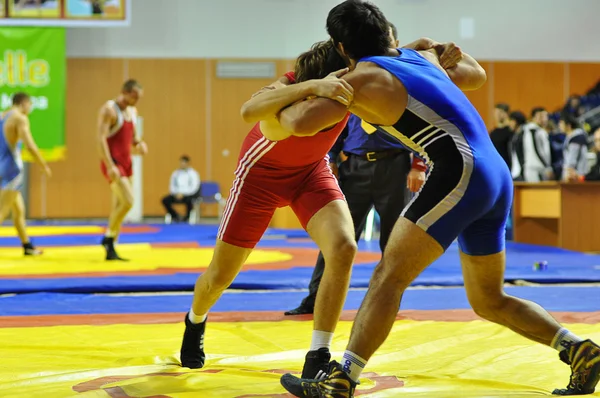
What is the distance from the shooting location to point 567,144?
9.91 metres

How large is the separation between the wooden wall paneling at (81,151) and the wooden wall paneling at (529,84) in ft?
26.8

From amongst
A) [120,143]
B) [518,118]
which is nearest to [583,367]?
[120,143]

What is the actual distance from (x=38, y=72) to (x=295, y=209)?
13.7 metres

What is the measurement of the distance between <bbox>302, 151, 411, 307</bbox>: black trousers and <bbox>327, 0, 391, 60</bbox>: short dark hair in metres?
1.98

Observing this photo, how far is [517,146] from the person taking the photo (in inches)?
416

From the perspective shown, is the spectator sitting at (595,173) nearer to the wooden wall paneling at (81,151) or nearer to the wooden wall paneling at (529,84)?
the wooden wall paneling at (529,84)

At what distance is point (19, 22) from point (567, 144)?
349 inches

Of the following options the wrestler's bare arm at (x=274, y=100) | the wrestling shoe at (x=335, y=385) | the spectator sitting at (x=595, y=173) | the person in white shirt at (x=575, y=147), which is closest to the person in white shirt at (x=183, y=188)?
the person in white shirt at (x=575, y=147)

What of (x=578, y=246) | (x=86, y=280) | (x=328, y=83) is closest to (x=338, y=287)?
(x=328, y=83)

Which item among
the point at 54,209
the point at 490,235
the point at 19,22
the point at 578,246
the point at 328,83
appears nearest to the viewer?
the point at 328,83

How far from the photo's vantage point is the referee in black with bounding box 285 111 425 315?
462 cm

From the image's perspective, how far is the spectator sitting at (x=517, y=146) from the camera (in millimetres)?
10492

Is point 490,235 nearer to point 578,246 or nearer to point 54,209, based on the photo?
point 578,246

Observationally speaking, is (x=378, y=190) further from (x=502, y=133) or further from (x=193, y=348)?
(x=502, y=133)
